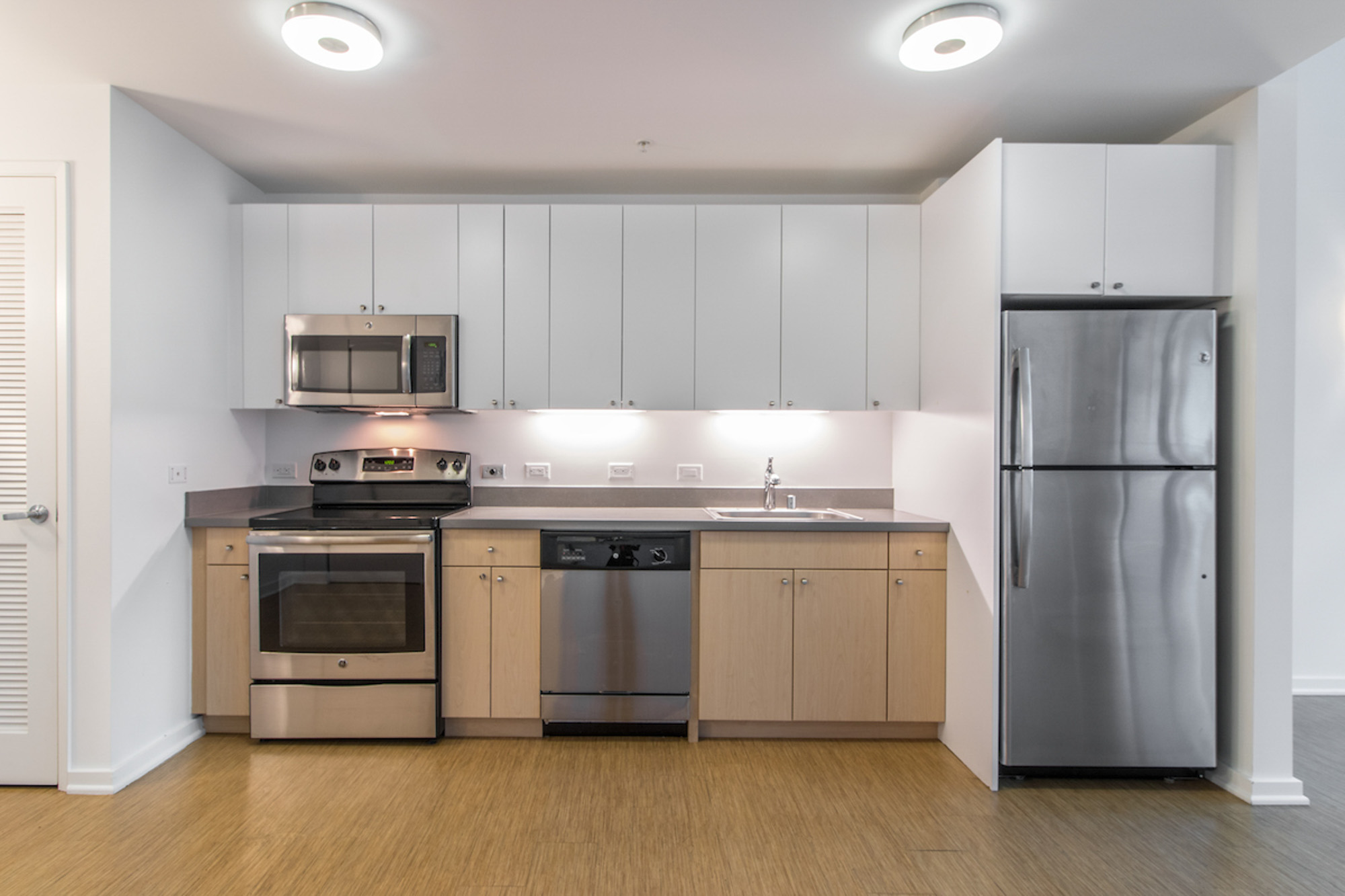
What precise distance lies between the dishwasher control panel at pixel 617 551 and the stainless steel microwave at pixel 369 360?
0.89 metres

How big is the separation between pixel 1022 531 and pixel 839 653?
90cm

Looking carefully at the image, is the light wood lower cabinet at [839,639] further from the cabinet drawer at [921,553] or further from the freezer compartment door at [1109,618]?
the freezer compartment door at [1109,618]

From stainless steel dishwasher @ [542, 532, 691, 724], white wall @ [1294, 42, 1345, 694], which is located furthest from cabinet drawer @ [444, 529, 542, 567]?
white wall @ [1294, 42, 1345, 694]

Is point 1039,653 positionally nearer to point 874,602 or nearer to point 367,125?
point 874,602

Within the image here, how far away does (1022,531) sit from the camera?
7.97 ft

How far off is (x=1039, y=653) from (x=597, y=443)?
2168mm

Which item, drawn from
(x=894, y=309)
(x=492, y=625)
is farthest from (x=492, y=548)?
(x=894, y=309)

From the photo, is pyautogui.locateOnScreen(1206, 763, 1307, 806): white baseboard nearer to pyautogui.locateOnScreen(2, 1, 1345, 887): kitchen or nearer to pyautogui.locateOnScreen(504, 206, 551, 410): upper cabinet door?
pyautogui.locateOnScreen(2, 1, 1345, 887): kitchen

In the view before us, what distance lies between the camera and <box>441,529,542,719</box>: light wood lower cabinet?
9.30ft

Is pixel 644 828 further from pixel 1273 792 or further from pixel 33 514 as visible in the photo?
pixel 33 514

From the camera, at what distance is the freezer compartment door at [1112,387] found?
95.0 inches

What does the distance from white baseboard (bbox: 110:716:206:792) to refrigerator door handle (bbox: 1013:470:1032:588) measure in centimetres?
336

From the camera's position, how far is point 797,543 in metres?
2.83

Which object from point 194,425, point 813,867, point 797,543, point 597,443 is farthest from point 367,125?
point 813,867
